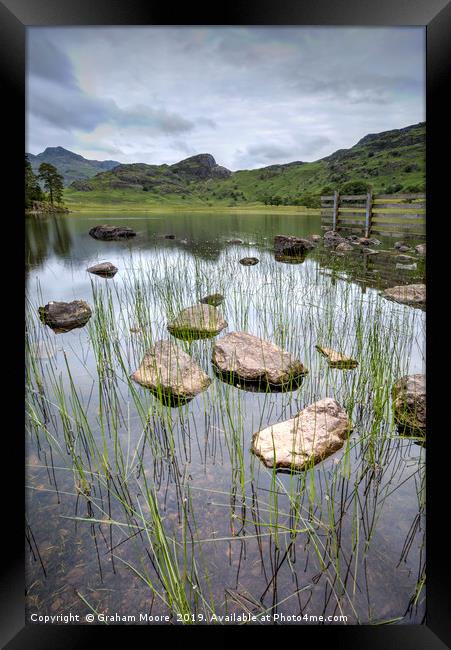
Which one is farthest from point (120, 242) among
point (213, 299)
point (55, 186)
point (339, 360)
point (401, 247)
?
point (339, 360)

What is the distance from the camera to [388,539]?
1422 mm

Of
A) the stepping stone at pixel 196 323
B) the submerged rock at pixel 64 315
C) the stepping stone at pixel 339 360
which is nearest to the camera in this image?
the stepping stone at pixel 339 360

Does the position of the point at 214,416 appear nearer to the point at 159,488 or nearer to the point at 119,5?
the point at 159,488

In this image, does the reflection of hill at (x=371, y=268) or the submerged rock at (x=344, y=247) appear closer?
the reflection of hill at (x=371, y=268)

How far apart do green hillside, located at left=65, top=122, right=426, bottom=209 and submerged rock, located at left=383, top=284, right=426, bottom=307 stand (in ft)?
4.07

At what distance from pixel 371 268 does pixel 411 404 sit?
5287 millimetres

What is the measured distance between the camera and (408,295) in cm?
441

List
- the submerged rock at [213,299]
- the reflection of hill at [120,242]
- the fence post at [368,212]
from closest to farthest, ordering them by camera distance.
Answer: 1. the submerged rock at [213,299]
2. the reflection of hill at [120,242]
3. the fence post at [368,212]

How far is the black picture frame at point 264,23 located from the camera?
1.19 m

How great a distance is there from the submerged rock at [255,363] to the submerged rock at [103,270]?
12.5 ft

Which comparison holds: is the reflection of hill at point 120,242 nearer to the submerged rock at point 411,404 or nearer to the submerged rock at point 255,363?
the submerged rock at point 255,363

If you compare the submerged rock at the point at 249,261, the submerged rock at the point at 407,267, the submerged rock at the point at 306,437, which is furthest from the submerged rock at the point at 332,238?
the submerged rock at the point at 306,437

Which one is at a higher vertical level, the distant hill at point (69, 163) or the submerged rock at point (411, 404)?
the distant hill at point (69, 163)
